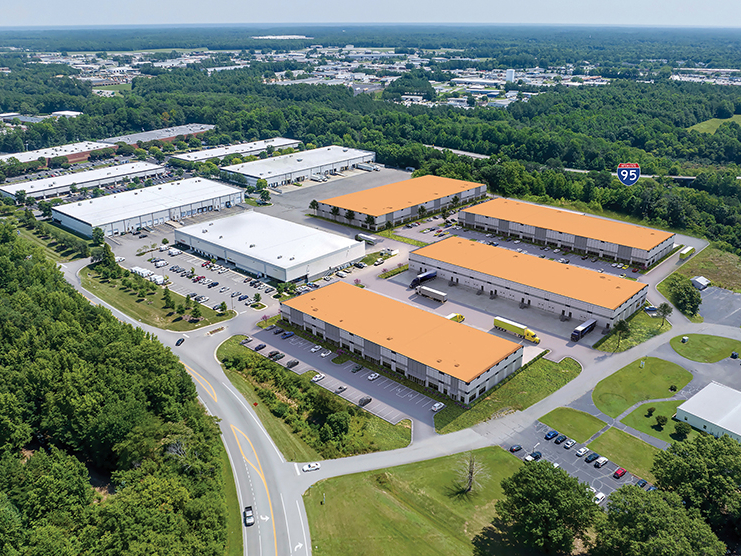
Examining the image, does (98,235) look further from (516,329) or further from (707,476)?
(707,476)

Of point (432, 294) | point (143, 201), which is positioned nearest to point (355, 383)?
point (432, 294)

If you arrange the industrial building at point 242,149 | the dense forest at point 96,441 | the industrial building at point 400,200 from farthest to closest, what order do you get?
the industrial building at point 242,149 < the industrial building at point 400,200 < the dense forest at point 96,441

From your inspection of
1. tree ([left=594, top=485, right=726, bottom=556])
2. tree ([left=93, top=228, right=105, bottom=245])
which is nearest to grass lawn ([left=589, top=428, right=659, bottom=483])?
tree ([left=594, top=485, right=726, bottom=556])

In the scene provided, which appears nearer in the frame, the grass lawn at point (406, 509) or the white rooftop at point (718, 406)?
the grass lawn at point (406, 509)

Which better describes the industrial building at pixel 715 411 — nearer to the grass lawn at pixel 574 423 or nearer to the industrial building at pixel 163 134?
the grass lawn at pixel 574 423

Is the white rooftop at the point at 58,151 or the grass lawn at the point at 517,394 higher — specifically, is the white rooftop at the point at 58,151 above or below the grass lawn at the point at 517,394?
above

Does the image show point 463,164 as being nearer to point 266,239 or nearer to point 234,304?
point 266,239

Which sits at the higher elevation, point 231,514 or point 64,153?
point 64,153

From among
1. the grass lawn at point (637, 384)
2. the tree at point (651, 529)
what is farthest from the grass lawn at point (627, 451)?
the tree at point (651, 529)
